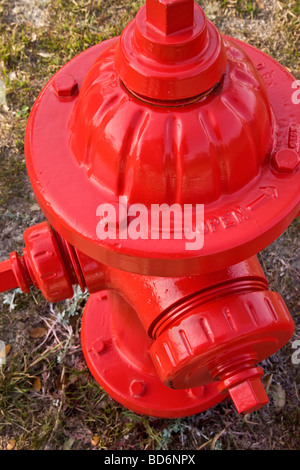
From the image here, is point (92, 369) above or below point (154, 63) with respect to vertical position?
below

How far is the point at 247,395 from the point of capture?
125 centimetres

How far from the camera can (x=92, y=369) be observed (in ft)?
6.23

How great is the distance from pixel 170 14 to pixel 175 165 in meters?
0.29

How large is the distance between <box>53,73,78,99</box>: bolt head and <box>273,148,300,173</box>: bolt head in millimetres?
542

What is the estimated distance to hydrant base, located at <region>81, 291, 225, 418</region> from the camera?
1.80 meters

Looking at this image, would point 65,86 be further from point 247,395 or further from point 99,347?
point 99,347

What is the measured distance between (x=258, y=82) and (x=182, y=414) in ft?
4.26

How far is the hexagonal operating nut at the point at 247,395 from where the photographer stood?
1.25m

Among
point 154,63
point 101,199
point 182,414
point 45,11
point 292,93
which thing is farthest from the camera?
point 45,11

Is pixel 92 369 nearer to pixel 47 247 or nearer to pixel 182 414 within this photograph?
pixel 182 414

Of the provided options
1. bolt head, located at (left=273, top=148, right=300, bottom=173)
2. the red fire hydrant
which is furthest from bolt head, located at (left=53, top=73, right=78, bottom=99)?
bolt head, located at (left=273, top=148, right=300, bottom=173)

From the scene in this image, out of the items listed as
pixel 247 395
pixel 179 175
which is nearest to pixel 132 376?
pixel 247 395

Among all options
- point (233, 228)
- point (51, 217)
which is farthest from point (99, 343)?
point (233, 228)

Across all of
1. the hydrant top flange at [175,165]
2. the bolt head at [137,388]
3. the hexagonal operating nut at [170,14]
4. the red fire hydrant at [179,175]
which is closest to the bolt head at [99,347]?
the bolt head at [137,388]
